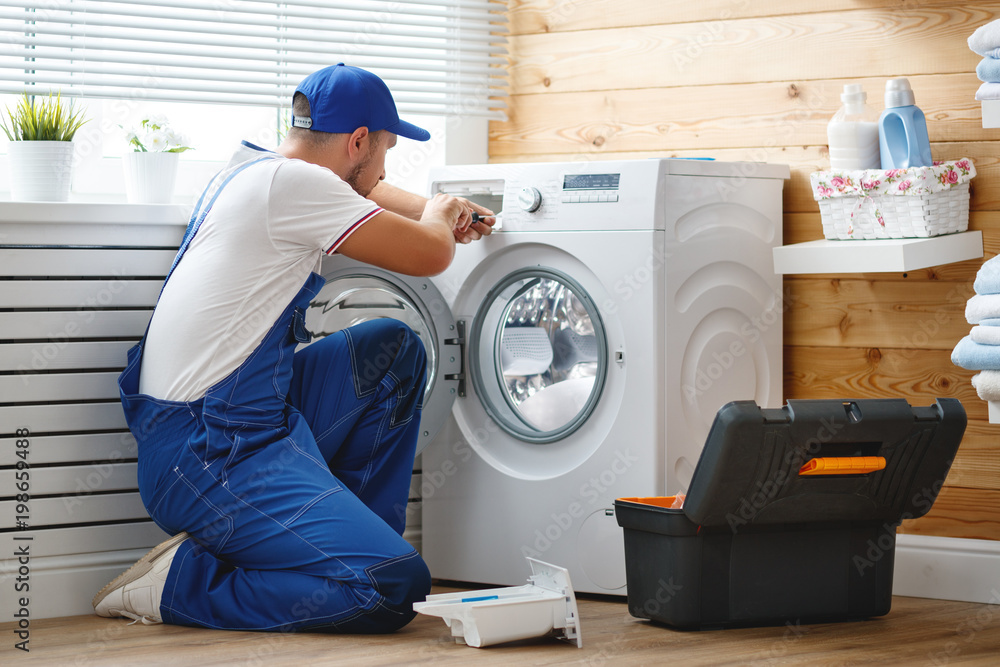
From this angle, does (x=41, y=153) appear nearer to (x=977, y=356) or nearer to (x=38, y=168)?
(x=38, y=168)

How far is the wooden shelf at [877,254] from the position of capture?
212 centimetres

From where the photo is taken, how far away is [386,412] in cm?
220

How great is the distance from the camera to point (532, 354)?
240 centimetres

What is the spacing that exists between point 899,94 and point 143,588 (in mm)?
1809

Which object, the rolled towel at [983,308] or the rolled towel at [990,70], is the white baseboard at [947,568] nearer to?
the rolled towel at [983,308]

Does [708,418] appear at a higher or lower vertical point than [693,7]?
lower

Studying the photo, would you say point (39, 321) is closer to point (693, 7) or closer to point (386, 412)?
point (386, 412)

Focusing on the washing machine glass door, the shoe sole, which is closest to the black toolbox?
the washing machine glass door

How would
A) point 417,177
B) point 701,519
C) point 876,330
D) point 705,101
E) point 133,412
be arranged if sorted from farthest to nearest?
point 417,177 < point 705,101 < point 876,330 < point 133,412 < point 701,519

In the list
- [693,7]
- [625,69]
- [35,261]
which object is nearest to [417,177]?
[625,69]

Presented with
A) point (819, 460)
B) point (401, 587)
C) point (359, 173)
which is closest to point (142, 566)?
point (401, 587)

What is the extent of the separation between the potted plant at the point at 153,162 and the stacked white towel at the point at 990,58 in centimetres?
167

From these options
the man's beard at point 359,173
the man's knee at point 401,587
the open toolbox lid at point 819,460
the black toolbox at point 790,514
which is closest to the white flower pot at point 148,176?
the man's beard at point 359,173

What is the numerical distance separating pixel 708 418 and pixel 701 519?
1.42ft
